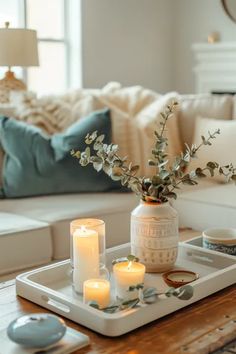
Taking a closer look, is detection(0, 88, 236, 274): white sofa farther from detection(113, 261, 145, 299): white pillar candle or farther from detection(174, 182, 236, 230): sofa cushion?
detection(113, 261, 145, 299): white pillar candle

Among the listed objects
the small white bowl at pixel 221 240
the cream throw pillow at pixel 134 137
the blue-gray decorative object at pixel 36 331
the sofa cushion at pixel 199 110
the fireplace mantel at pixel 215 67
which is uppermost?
the fireplace mantel at pixel 215 67

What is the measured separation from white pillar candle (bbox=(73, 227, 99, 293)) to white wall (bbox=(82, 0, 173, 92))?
3484 mm

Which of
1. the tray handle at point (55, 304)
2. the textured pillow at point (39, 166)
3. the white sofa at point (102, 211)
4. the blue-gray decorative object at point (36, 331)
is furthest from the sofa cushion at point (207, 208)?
the blue-gray decorative object at point (36, 331)

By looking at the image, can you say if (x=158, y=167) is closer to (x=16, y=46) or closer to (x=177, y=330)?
(x=177, y=330)

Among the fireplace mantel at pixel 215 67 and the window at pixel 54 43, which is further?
the fireplace mantel at pixel 215 67

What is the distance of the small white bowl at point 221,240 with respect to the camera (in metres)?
1.80

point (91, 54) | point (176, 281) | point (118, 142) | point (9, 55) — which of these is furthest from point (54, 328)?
point (91, 54)

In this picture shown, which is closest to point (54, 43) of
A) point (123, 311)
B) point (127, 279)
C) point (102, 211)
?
point (102, 211)

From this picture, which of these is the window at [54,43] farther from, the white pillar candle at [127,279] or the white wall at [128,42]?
the white pillar candle at [127,279]

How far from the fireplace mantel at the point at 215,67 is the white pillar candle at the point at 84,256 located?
12.9 ft

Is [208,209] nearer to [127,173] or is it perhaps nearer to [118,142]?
[118,142]

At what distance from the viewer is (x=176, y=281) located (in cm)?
154

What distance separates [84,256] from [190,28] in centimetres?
437

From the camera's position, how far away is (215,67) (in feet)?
17.2
